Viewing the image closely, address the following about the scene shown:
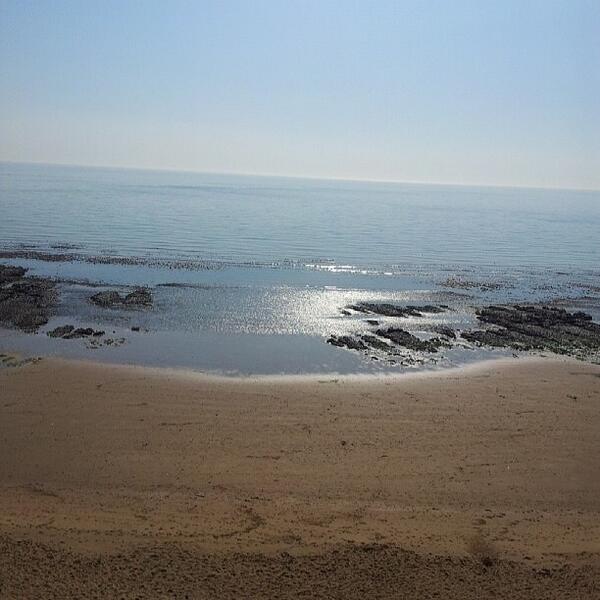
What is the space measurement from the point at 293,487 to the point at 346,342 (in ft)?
37.9

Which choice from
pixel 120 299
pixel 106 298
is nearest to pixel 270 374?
pixel 120 299

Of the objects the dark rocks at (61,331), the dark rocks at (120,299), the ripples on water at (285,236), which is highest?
the ripples on water at (285,236)

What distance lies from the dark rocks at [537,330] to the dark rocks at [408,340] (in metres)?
Result: 2.09

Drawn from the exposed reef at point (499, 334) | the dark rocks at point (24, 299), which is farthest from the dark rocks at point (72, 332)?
the exposed reef at point (499, 334)

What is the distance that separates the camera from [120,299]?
2817 cm

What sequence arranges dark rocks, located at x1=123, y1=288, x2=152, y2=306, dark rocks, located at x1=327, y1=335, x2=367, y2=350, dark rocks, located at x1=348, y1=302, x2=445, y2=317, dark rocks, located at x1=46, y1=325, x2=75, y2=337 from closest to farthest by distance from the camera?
1. dark rocks, located at x1=46, y1=325, x2=75, y2=337
2. dark rocks, located at x1=327, y1=335, x2=367, y2=350
3. dark rocks, located at x1=123, y1=288, x2=152, y2=306
4. dark rocks, located at x1=348, y1=302, x2=445, y2=317

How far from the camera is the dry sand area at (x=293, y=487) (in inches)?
325

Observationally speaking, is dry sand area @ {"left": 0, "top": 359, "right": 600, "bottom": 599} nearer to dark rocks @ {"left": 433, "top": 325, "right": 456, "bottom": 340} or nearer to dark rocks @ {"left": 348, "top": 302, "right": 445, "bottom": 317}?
dark rocks @ {"left": 433, "top": 325, "right": 456, "bottom": 340}

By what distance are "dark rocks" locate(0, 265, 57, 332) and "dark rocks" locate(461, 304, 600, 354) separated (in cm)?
1786

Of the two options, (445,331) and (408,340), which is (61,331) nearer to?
(408,340)

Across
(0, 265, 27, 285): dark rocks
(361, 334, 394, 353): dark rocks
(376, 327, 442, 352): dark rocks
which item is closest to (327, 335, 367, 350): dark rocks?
(361, 334, 394, 353): dark rocks

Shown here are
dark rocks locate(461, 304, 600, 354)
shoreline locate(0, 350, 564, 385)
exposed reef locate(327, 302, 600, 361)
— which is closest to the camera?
shoreline locate(0, 350, 564, 385)

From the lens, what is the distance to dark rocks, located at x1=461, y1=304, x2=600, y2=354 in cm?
2305

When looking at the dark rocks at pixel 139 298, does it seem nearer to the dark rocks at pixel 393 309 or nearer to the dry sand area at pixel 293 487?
the dry sand area at pixel 293 487
